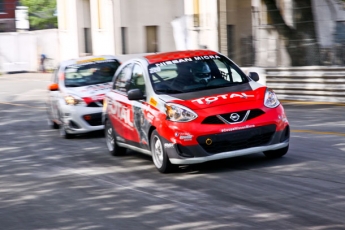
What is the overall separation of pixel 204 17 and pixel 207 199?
17.8 m

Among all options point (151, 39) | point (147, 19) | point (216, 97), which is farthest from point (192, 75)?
point (151, 39)

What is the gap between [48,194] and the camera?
905cm

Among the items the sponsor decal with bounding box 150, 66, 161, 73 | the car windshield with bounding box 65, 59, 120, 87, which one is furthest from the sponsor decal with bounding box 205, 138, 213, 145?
the car windshield with bounding box 65, 59, 120, 87

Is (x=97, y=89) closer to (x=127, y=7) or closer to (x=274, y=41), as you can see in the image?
(x=274, y=41)

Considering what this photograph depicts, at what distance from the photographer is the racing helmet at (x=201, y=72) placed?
1022cm

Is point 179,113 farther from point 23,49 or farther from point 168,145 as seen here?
point 23,49

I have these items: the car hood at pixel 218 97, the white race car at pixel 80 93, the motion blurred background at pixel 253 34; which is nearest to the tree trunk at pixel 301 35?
the motion blurred background at pixel 253 34

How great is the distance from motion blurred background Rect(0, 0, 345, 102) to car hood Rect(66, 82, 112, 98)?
234 inches

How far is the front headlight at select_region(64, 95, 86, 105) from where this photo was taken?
568 inches

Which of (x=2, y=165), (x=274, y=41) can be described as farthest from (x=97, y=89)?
(x=274, y=41)

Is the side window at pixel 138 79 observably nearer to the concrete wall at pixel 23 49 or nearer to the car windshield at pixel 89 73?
the car windshield at pixel 89 73

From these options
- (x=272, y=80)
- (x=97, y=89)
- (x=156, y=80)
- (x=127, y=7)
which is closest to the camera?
(x=156, y=80)

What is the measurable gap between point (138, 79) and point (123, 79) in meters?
0.73

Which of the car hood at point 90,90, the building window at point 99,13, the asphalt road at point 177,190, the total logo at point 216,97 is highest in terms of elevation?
the building window at point 99,13
